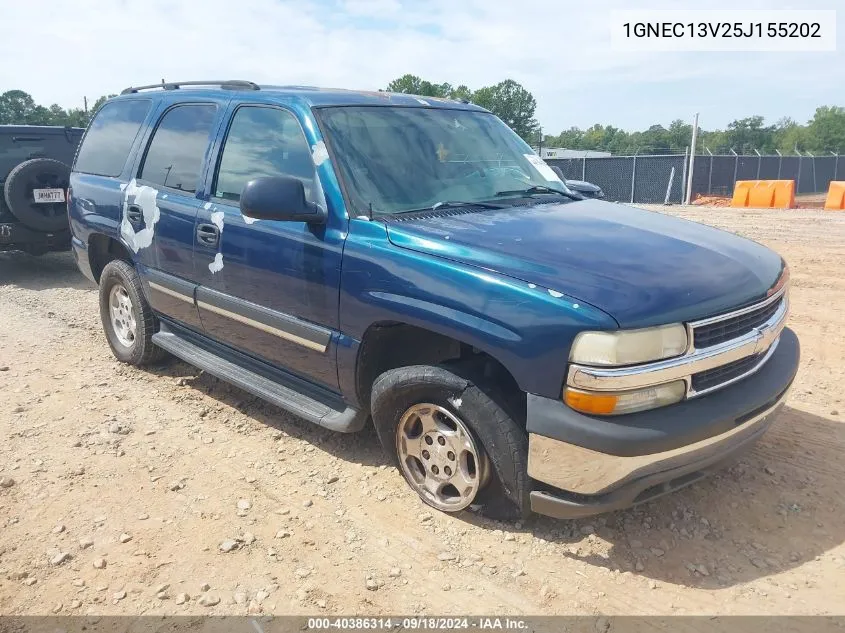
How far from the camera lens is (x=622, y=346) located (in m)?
2.47

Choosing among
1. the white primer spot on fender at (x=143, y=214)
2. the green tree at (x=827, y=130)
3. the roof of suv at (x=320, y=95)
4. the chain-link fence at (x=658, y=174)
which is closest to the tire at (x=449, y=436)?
the roof of suv at (x=320, y=95)

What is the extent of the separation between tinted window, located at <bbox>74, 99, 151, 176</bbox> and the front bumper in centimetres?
385

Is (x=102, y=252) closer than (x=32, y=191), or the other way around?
(x=102, y=252)

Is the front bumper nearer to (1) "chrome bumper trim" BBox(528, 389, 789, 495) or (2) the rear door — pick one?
(1) "chrome bumper trim" BBox(528, 389, 789, 495)

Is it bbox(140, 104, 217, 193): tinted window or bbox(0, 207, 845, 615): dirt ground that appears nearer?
bbox(0, 207, 845, 615): dirt ground

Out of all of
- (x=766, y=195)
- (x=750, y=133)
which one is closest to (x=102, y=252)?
(x=766, y=195)

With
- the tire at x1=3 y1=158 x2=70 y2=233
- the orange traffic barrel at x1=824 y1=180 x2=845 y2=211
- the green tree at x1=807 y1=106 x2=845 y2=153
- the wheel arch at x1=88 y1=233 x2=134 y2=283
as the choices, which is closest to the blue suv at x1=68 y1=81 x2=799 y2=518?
the wheel arch at x1=88 y1=233 x2=134 y2=283

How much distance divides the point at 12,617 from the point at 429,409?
1849mm

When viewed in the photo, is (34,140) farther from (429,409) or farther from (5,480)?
(429,409)

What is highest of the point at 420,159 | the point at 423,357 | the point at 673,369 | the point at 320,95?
the point at 320,95

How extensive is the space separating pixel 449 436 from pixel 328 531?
0.73m

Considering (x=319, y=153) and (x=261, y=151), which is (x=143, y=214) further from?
(x=319, y=153)

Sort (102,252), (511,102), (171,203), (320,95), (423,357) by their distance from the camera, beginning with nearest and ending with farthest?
(423,357), (320,95), (171,203), (102,252), (511,102)

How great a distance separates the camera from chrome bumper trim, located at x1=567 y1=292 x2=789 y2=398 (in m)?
2.48
